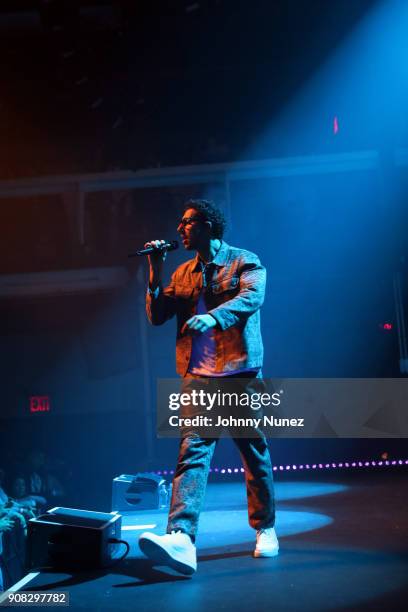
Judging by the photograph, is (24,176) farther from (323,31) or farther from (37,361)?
(323,31)

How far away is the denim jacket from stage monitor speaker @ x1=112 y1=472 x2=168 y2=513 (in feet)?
3.89

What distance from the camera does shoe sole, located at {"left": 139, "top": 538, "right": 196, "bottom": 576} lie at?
180 centimetres

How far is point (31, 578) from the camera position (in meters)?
1.94

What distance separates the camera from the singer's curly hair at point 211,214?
2.35 metres

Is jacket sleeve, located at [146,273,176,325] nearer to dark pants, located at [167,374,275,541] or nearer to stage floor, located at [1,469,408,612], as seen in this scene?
dark pants, located at [167,374,275,541]

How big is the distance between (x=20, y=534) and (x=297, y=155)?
174 inches

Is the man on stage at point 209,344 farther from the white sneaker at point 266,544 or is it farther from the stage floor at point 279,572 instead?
the stage floor at point 279,572

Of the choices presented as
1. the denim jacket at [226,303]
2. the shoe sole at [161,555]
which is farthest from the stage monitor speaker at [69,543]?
the denim jacket at [226,303]

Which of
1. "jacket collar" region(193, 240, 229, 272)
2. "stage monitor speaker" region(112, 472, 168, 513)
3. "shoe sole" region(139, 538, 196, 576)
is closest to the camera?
"shoe sole" region(139, 538, 196, 576)

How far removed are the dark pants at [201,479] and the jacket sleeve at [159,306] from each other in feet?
0.97

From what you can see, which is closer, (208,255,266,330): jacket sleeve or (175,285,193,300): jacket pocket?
(208,255,266,330): jacket sleeve

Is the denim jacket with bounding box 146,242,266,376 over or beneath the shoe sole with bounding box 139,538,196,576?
over

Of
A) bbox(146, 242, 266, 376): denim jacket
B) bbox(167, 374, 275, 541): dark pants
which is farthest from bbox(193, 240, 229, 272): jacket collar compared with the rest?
bbox(167, 374, 275, 541): dark pants

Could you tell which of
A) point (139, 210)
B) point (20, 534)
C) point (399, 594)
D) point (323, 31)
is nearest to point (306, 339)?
point (139, 210)
